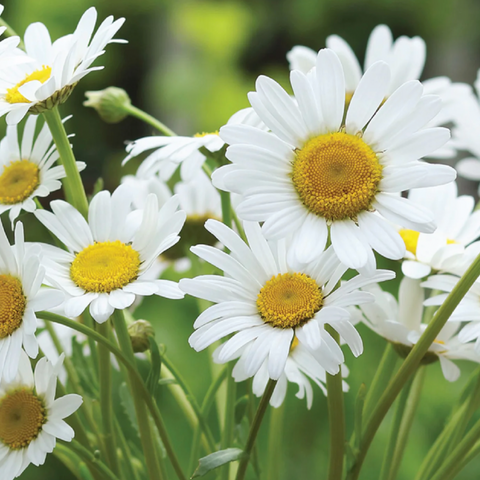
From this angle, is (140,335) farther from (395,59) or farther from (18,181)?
(395,59)

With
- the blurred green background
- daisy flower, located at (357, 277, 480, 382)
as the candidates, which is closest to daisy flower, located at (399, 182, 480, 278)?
daisy flower, located at (357, 277, 480, 382)

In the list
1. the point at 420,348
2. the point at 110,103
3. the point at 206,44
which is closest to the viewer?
the point at 420,348

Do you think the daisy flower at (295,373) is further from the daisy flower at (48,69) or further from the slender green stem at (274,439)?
the daisy flower at (48,69)

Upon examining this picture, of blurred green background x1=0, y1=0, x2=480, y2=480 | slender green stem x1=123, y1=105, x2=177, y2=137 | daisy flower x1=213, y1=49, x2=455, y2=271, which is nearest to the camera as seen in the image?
daisy flower x1=213, y1=49, x2=455, y2=271

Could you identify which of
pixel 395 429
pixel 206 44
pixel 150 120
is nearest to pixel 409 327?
pixel 395 429

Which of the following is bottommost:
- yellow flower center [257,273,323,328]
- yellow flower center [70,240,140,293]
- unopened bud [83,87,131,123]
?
yellow flower center [70,240,140,293]

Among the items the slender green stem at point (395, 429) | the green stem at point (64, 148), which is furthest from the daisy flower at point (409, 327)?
the green stem at point (64, 148)

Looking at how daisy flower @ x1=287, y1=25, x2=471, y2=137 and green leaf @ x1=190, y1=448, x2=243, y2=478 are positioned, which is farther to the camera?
daisy flower @ x1=287, y1=25, x2=471, y2=137

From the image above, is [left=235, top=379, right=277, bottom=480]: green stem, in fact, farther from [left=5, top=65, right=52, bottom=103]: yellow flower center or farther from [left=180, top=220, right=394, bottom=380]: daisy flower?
[left=5, top=65, right=52, bottom=103]: yellow flower center
